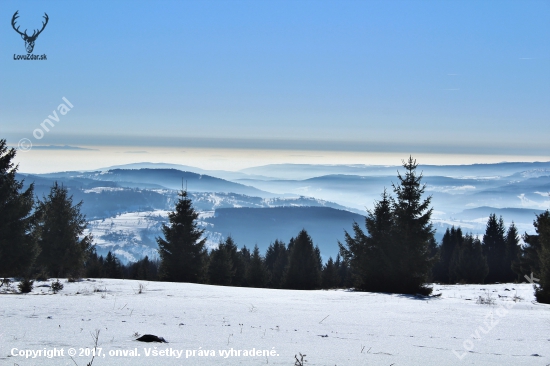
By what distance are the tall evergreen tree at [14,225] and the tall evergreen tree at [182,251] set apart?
8.40 metres

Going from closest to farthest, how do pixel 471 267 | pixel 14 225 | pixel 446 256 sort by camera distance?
1. pixel 14 225
2. pixel 471 267
3. pixel 446 256

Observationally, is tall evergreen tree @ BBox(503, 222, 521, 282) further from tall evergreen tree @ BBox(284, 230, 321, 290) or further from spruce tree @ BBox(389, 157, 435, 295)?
spruce tree @ BBox(389, 157, 435, 295)

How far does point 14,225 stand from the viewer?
20.5m

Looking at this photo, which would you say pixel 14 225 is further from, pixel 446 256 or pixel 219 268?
pixel 446 256

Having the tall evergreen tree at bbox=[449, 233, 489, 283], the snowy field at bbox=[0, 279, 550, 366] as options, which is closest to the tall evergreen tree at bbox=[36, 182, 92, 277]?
the snowy field at bbox=[0, 279, 550, 366]

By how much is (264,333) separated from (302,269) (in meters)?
32.4

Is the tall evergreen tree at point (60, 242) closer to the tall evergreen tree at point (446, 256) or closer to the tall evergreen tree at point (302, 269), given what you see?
the tall evergreen tree at point (302, 269)

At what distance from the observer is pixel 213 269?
38250 mm

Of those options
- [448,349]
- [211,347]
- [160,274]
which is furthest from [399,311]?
[160,274]

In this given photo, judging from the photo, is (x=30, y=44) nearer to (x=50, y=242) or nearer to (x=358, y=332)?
(x=50, y=242)

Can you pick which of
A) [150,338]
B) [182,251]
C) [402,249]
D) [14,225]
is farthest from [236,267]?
[150,338]

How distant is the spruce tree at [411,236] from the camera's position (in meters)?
18.1

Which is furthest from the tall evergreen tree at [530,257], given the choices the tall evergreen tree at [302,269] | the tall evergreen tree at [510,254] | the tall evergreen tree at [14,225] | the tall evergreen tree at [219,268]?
the tall evergreen tree at [14,225]

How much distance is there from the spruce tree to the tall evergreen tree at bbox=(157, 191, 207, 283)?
14.9 meters
